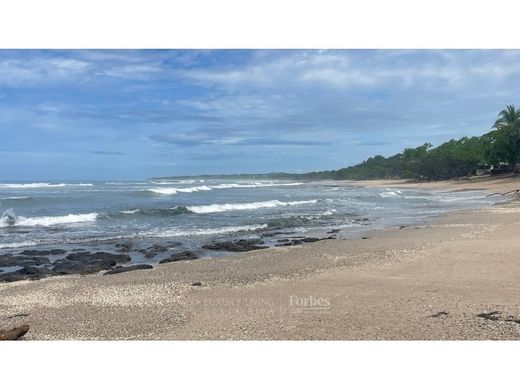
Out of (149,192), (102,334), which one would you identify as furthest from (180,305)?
(149,192)

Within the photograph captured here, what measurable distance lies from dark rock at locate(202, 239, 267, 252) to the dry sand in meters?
1.19

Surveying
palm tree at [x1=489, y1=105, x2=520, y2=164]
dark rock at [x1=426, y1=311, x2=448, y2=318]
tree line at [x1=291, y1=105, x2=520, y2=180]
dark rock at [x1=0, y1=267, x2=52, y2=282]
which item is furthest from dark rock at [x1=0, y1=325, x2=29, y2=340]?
palm tree at [x1=489, y1=105, x2=520, y2=164]

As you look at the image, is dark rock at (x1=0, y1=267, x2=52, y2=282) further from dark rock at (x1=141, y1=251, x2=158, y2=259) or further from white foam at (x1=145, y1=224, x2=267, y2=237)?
white foam at (x1=145, y1=224, x2=267, y2=237)

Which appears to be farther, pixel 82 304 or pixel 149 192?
pixel 149 192

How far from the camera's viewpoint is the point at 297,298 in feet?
21.7

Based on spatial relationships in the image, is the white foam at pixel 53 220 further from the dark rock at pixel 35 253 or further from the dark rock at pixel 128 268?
the dark rock at pixel 128 268

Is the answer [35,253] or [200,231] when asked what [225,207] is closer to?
→ [200,231]

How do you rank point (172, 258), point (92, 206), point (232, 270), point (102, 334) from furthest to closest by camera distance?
1. point (92, 206)
2. point (172, 258)
3. point (232, 270)
4. point (102, 334)

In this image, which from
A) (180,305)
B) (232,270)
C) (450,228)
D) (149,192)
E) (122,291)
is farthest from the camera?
(149,192)

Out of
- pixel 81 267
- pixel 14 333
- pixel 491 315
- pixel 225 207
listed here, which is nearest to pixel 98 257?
pixel 81 267

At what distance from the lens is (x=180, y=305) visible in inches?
249

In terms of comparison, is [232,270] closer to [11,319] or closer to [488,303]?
[11,319]

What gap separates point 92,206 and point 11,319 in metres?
20.9

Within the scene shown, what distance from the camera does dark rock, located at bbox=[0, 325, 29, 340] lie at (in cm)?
497
